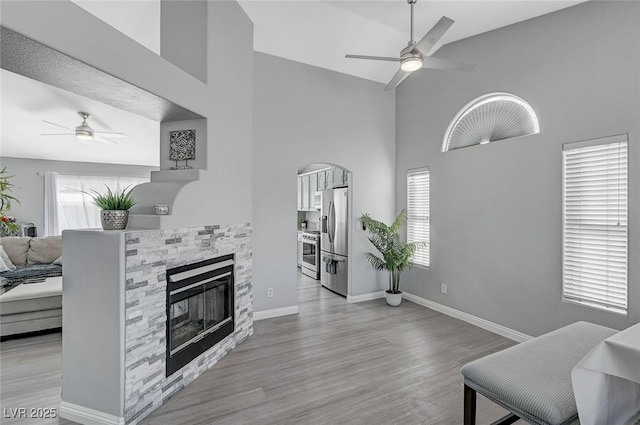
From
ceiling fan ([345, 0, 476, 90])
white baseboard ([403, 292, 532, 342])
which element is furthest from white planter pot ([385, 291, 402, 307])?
ceiling fan ([345, 0, 476, 90])

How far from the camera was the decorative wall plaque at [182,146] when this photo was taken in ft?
9.29

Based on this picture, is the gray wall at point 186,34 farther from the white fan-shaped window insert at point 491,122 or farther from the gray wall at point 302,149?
the white fan-shaped window insert at point 491,122

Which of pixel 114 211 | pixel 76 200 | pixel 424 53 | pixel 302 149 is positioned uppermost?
pixel 424 53

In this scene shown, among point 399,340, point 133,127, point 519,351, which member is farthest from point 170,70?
point 133,127

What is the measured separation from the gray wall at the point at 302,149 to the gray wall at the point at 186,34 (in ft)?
3.87

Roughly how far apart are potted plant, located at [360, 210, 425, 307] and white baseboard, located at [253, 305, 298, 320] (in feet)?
4.82

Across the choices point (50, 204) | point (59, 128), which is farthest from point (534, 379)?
point (50, 204)

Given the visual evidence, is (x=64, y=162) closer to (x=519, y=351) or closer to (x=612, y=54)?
(x=519, y=351)

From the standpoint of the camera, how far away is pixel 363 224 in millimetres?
4867

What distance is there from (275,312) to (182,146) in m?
2.48

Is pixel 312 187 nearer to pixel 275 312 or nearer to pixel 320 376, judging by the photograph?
pixel 275 312

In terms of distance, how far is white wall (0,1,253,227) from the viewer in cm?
159

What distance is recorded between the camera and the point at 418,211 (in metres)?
4.83

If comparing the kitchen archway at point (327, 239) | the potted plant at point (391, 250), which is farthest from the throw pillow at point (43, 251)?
the potted plant at point (391, 250)
